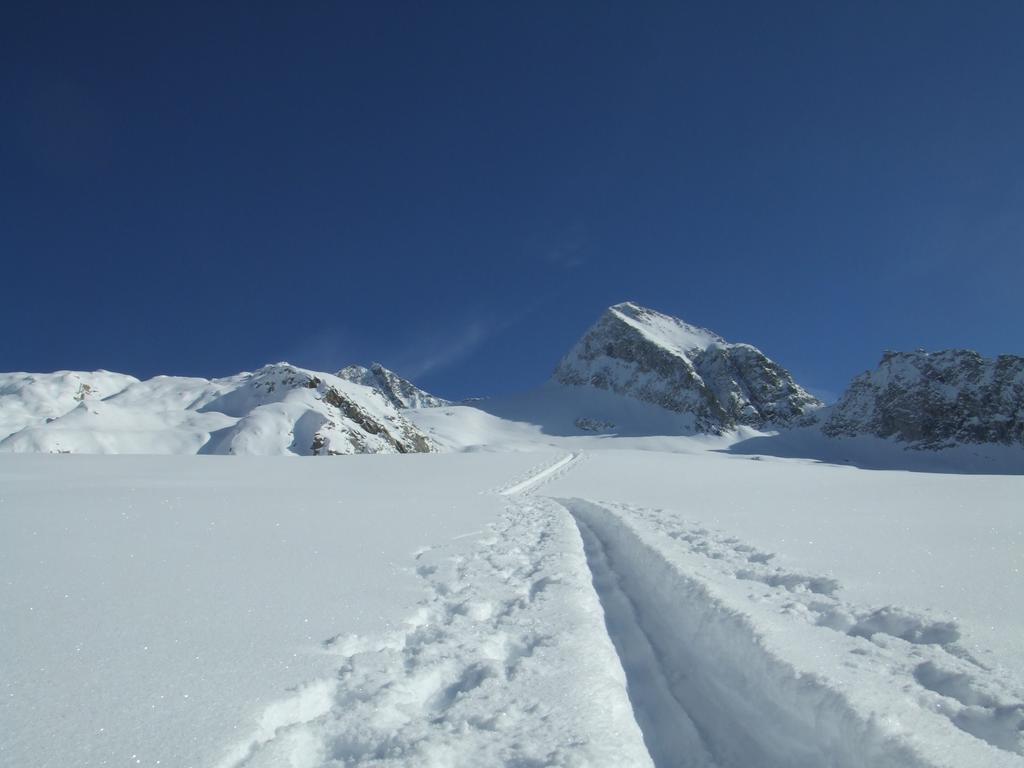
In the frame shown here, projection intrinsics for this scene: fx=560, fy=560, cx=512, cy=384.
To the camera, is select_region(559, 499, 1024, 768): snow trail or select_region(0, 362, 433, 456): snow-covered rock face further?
select_region(0, 362, 433, 456): snow-covered rock face

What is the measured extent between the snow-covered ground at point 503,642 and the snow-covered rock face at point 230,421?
53.7 metres

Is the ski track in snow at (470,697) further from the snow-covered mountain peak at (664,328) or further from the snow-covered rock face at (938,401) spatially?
the snow-covered mountain peak at (664,328)

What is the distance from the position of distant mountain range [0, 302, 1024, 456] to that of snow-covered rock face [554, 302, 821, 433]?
1.22ft

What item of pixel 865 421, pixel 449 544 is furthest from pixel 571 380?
pixel 449 544

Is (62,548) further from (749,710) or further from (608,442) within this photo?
(608,442)

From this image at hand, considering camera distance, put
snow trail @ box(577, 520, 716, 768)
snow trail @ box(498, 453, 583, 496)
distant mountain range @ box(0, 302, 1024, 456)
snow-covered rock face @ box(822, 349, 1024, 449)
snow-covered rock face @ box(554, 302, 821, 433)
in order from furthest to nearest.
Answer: snow-covered rock face @ box(554, 302, 821, 433) → snow-covered rock face @ box(822, 349, 1024, 449) → distant mountain range @ box(0, 302, 1024, 456) → snow trail @ box(498, 453, 583, 496) → snow trail @ box(577, 520, 716, 768)

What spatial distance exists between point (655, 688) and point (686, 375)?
14390cm

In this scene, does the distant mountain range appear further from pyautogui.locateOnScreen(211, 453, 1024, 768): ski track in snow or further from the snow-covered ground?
pyautogui.locateOnScreen(211, 453, 1024, 768): ski track in snow

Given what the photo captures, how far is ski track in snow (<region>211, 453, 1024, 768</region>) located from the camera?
3.03m

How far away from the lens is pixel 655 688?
4250 millimetres

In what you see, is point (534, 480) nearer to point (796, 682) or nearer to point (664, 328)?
point (796, 682)

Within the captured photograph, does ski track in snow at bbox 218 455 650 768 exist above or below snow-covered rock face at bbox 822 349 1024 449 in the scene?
below

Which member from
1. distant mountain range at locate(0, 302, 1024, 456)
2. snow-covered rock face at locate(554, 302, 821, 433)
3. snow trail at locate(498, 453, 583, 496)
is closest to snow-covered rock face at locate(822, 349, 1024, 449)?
distant mountain range at locate(0, 302, 1024, 456)

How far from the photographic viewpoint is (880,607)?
197 inches
